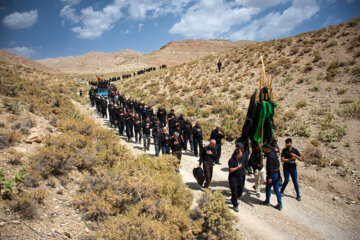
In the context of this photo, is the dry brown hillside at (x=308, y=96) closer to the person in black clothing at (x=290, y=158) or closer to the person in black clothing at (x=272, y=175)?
the person in black clothing at (x=290, y=158)

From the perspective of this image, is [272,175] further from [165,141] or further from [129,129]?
[129,129]

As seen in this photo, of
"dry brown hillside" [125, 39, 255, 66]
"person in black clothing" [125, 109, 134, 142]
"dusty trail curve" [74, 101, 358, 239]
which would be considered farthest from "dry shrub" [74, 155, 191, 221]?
"dry brown hillside" [125, 39, 255, 66]

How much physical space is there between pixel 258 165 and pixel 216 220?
2.83 meters

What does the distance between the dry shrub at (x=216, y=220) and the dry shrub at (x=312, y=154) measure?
18.4 feet

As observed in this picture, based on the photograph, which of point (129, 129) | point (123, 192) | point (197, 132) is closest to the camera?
point (123, 192)

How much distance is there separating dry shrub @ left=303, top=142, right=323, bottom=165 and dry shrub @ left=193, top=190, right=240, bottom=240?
220 inches

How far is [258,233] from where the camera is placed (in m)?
4.65

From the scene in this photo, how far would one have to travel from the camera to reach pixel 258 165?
6.18 metres

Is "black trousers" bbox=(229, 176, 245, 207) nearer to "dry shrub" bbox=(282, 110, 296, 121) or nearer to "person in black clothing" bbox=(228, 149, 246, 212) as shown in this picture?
"person in black clothing" bbox=(228, 149, 246, 212)

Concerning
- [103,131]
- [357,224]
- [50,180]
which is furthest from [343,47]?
[50,180]

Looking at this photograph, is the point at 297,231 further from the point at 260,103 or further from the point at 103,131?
the point at 103,131

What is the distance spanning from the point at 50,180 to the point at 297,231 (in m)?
6.67

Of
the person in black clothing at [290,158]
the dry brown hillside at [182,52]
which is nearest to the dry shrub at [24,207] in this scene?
the person in black clothing at [290,158]

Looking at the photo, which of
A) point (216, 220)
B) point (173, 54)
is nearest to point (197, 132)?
point (216, 220)
